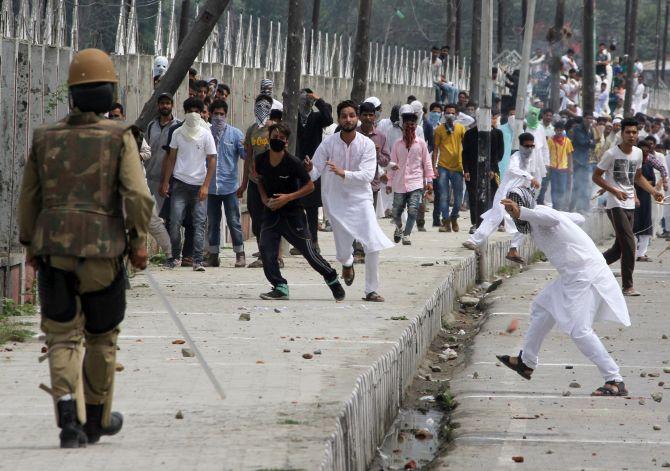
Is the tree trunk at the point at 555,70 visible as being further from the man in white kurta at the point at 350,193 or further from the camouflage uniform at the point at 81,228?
the camouflage uniform at the point at 81,228

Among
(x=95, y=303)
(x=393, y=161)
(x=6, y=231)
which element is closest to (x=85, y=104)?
(x=95, y=303)

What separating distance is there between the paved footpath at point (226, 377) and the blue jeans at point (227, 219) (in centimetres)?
111

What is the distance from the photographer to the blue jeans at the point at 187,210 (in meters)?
14.8

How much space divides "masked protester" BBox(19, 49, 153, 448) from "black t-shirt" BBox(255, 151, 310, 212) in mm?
5899

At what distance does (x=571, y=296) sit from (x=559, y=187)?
58.8 feet

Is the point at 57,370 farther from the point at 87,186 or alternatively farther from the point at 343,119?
the point at 343,119

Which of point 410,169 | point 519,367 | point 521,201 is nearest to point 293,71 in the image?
point 410,169

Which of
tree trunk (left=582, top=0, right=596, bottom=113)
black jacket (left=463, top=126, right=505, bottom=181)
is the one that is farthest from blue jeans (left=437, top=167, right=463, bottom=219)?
tree trunk (left=582, top=0, right=596, bottom=113)

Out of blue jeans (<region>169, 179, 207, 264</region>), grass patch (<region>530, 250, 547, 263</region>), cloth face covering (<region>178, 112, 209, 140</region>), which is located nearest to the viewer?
cloth face covering (<region>178, 112, 209, 140</region>)

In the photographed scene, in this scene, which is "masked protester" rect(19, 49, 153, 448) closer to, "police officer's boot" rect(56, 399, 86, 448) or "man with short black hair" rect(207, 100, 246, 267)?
"police officer's boot" rect(56, 399, 86, 448)

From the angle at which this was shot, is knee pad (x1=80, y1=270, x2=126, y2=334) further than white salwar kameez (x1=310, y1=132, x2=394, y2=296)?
No

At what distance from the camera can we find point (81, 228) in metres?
6.45

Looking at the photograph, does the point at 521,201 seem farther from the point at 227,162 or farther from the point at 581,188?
the point at 581,188

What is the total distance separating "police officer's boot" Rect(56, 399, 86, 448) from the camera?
6.39 metres
